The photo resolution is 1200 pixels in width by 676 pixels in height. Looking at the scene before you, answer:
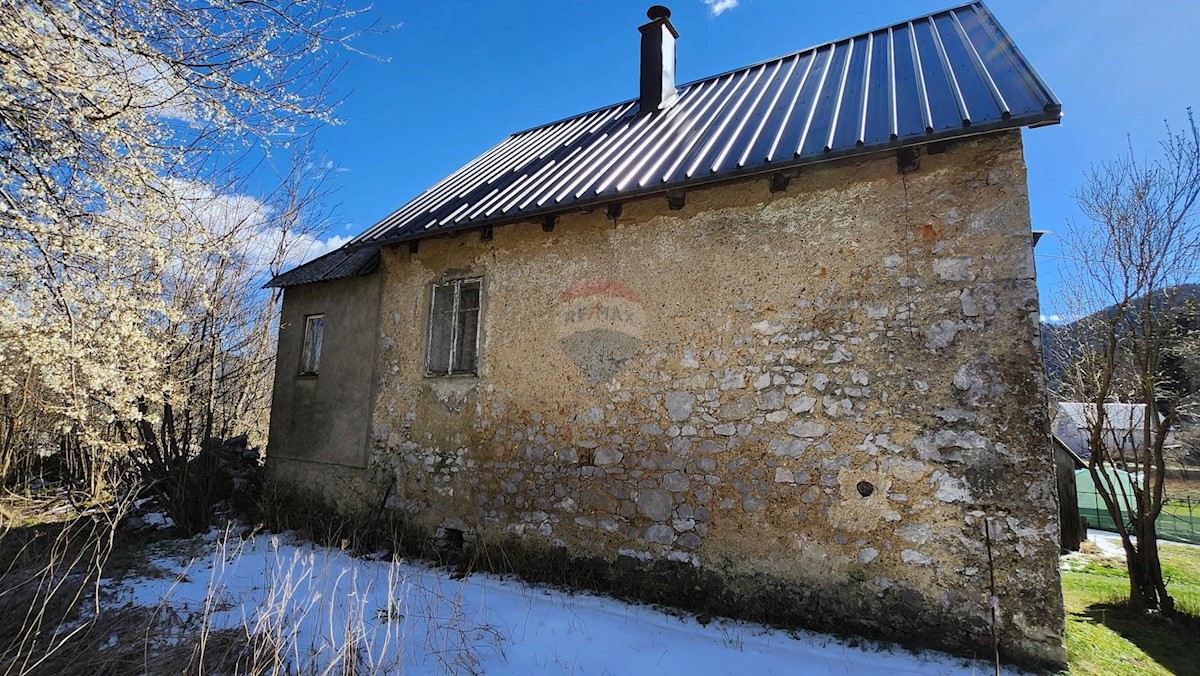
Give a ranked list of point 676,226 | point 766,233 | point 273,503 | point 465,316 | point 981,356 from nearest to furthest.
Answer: point 981,356
point 766,233
point 676,226
point 465,316
point 273,503

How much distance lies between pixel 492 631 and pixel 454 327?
138 inches

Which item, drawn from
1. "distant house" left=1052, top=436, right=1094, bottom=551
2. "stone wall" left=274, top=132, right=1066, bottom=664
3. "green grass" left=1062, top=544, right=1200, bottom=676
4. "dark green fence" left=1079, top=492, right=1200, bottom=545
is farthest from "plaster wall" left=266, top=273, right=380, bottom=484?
"dark green fence" left=1079, top=492, right=1200, bottom=545

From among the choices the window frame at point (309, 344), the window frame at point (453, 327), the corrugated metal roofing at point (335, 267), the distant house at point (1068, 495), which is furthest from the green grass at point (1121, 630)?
the window frame at point (309, 344)

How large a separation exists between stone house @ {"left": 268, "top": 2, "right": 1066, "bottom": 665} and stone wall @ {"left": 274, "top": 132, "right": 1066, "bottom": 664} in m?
0.02

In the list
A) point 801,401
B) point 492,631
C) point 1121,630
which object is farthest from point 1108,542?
point 492,631

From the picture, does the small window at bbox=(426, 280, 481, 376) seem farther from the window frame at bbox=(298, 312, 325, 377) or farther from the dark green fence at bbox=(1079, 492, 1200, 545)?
the dark green fence at bbox=(1079, 492, 1200, 545)

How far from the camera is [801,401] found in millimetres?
4605

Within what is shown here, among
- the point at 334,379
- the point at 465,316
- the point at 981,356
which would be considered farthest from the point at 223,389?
A: the point at 981,356

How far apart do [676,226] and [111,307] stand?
4584 millimetres

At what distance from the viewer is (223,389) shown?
9.81 meters

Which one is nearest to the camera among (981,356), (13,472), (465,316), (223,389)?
(981,356)

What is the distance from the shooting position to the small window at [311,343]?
841cm

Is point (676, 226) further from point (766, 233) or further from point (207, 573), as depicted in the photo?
point (207, 573)

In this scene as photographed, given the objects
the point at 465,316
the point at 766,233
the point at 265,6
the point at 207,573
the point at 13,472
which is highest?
the point at 265,6
